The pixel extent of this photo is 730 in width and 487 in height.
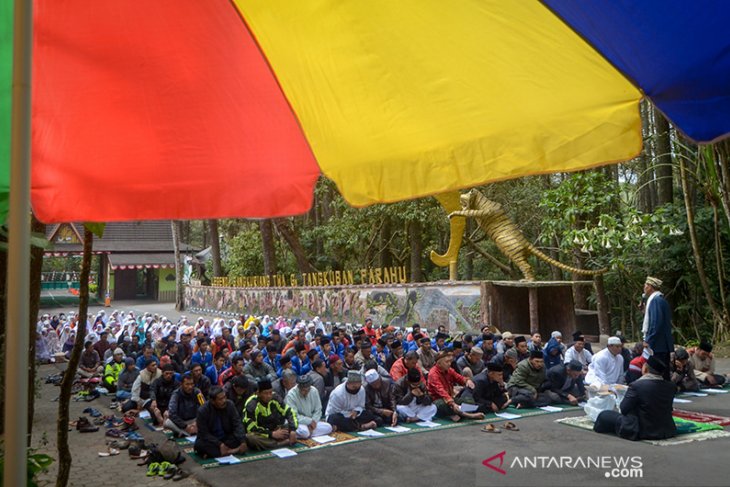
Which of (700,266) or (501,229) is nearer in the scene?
(700,266)

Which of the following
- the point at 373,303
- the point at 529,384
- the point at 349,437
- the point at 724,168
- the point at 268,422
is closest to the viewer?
the point at 268,422

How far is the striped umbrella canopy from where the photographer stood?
258 centimetres

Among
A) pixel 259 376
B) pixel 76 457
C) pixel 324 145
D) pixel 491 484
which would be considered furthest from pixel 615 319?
pixel 324 145

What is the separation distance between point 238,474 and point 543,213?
69.1 ft

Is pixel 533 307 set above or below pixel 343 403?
above

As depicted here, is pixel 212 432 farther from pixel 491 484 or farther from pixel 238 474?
pixel 491 484

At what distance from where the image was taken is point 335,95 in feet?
11.7

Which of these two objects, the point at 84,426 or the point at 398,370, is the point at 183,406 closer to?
the point at 84,426

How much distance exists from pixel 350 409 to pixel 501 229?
10.5 meters

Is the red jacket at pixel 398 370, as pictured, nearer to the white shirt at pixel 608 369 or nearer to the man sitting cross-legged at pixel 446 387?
the man sitting cross-legged at pixel 446 387

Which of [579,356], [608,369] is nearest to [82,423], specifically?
[608,369]

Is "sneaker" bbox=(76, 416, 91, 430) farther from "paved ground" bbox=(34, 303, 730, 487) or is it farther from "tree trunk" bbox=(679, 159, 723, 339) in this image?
"tree trunk" bbox=(679, 159, 723, 339)

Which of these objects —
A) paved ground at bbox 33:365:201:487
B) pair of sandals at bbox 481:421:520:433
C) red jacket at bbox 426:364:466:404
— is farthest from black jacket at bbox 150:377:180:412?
pair of sandals at bbox 481:421:520:433

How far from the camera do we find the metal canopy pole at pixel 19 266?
2.05 metres
